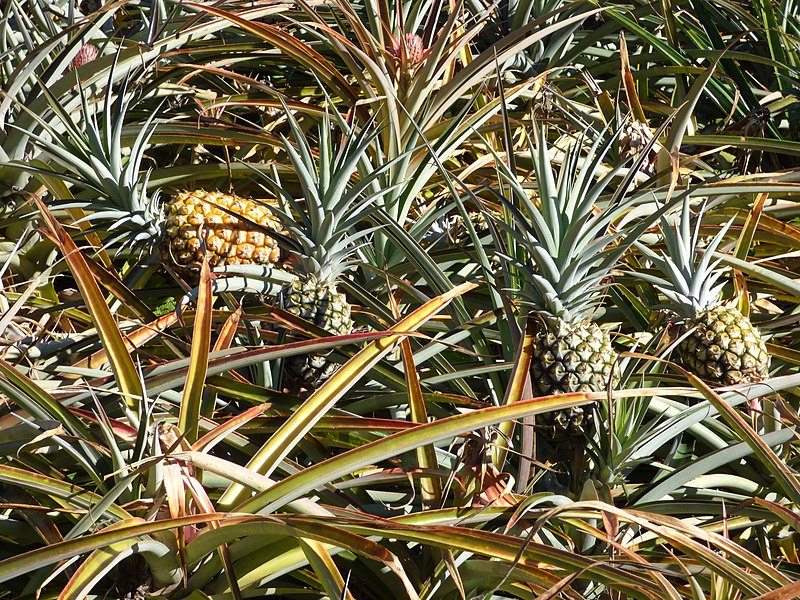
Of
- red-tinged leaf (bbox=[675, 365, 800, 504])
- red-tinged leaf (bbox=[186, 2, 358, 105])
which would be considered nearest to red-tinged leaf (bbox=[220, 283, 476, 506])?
red-tinged leaf (bbox=[675, 365, 800, 504])

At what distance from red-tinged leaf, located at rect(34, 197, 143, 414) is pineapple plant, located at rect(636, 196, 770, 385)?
100cm

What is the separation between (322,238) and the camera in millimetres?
1681

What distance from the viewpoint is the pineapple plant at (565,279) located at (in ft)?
4.90

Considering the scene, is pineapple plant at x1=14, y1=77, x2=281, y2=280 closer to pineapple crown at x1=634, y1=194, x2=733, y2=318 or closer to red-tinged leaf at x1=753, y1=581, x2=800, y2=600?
pineapple crown at x1=634, y1=194, x2=733, y2=318

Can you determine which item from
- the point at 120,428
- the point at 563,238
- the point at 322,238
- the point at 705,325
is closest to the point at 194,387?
the point at 120,428

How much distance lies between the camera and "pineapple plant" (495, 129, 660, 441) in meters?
1.49

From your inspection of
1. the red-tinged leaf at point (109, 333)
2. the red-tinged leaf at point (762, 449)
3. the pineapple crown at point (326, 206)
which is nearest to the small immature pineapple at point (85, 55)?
the pineapple crown at point (326, 206)

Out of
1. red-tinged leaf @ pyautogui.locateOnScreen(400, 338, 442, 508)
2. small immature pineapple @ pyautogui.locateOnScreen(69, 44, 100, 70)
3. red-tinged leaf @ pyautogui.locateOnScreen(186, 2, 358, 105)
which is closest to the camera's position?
red-tinged leaf @ pyautogui.locateOnScreen(400, 338, 442, 508)

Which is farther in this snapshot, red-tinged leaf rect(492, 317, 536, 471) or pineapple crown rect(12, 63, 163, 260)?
pineapple crown rect(12, 63, 163, 260)

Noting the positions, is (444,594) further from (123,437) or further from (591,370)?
(123,437)

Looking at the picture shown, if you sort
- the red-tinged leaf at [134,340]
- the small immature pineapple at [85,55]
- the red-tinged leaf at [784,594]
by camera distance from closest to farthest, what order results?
the red-tinged leaf at [784,594], the red-tinged leaf at [134,340], the small immature pineapple at [85,55]

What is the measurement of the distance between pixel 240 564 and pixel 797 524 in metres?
0.86

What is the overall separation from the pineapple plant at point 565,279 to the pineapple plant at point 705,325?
18cm

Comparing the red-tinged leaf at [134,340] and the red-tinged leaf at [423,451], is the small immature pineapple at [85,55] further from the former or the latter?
the red-tinged leaf at [423,451]
